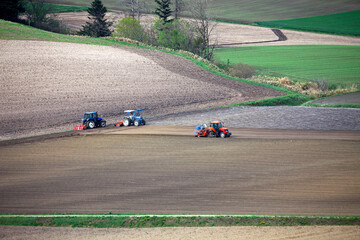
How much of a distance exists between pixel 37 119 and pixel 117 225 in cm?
2025

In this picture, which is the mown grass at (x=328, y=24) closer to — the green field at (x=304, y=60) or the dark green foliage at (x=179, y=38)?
the green field at (x=304, y=60)

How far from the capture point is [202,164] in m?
21.1

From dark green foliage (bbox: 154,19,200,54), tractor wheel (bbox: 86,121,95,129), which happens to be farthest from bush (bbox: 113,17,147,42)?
tractor wheel (bbox: 86,121,95,129)

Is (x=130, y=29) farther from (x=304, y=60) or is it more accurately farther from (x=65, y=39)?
(x=304, y=60)

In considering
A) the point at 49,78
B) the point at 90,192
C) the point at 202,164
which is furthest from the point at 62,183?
the point at 49,78

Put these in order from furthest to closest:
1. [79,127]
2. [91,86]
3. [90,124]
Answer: [91,86] → [90,124] → [79,127]

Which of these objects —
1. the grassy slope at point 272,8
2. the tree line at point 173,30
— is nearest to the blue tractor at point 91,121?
the tree line at point 173,30

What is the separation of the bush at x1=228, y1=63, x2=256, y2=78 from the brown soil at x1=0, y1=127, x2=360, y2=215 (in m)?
34.2

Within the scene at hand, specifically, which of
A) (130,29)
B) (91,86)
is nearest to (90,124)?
(91,86)

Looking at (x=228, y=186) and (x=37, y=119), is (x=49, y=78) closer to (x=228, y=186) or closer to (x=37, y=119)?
(x=37, y=119)

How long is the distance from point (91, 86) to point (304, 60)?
43514 mm

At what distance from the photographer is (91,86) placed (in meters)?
42.1

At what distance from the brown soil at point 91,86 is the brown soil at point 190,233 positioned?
16.1m

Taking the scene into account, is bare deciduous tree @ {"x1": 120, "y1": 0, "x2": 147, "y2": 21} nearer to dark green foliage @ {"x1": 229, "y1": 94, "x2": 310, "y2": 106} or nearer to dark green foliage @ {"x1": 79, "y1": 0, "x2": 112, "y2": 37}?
dark green foliage @ {"x1": 79, "y1": 0, "x2": 112, "y2": 37}
